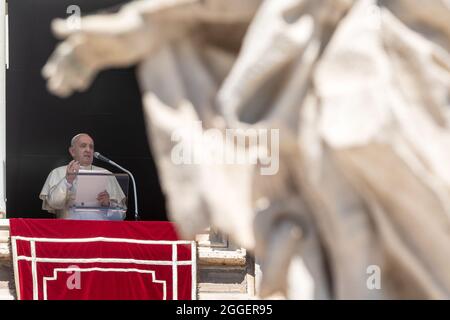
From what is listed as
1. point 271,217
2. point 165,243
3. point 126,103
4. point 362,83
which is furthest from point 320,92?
point 126,103

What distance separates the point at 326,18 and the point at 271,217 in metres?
0.79

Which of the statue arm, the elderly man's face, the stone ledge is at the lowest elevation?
the stone ledge

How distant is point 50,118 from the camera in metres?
14.9

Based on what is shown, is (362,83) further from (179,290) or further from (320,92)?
(179,290)

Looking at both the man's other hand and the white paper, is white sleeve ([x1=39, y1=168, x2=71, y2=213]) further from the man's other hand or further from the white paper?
the man's other hand

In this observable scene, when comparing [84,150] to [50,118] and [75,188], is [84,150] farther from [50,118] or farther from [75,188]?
[50,118]

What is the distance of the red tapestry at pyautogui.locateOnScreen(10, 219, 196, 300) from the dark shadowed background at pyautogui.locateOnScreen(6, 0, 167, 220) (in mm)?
2941

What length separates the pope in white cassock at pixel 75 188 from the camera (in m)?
11.1

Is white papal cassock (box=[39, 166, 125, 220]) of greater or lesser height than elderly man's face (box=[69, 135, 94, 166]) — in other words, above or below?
below

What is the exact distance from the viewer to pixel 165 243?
1137cm

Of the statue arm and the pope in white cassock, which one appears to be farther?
the pope in white cassock

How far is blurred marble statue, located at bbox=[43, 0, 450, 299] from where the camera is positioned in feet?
18.7

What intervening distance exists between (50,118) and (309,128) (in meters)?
9.35

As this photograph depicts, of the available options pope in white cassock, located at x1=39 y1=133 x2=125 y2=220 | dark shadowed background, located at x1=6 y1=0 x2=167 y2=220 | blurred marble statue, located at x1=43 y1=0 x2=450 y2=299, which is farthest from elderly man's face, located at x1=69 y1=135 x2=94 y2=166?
blurred marble statue, located at x1=43 y1=0 x2=450 y2=299
